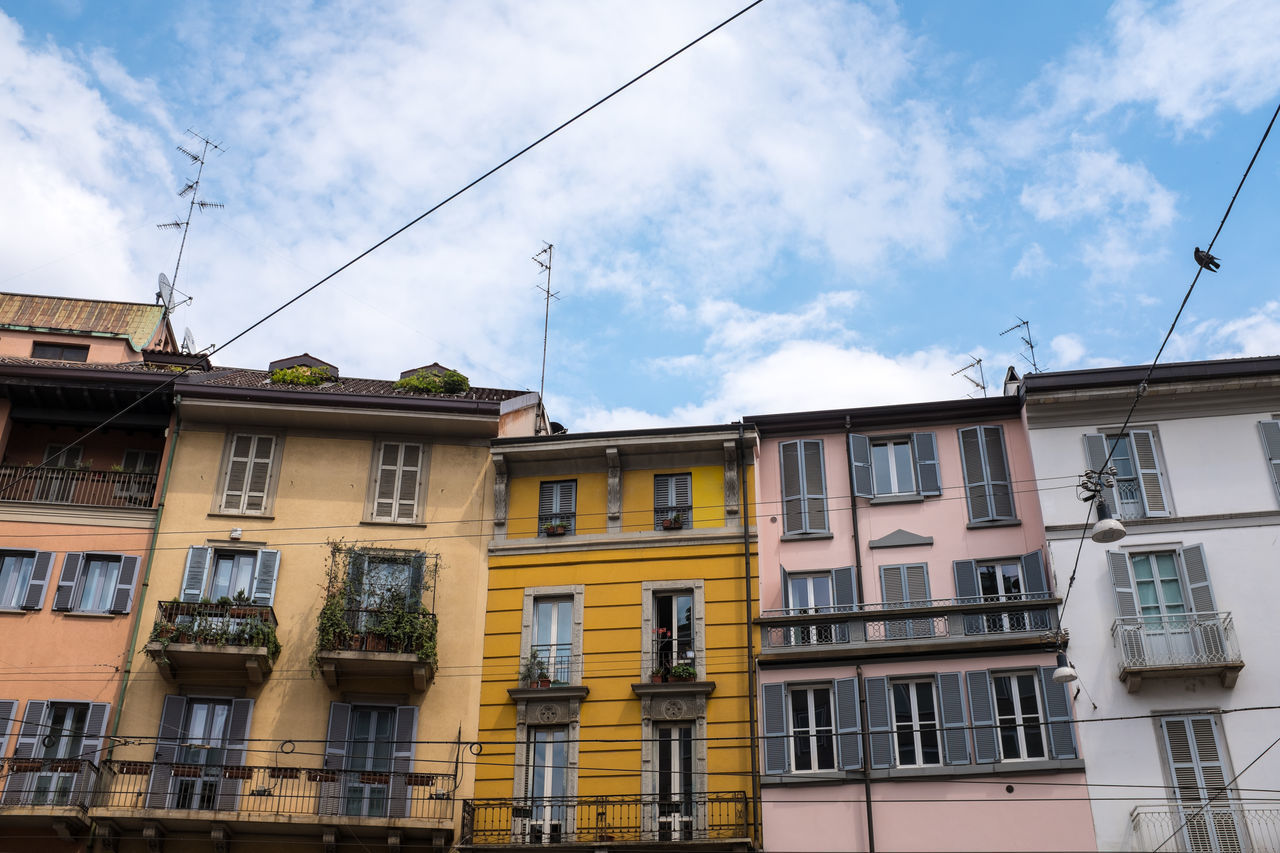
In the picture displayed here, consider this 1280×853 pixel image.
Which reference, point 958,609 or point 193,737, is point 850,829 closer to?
point 958,609

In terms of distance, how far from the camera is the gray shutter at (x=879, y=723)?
81.3 feet

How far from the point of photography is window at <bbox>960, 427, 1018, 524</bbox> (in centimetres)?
2688

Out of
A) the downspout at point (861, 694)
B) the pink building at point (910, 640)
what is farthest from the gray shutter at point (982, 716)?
the downspout at point (861, 694)

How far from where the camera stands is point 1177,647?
24375mm

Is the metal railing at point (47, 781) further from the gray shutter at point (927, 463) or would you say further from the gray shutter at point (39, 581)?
the gray shutter at point (927, 463)

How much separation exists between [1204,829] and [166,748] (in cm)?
2001

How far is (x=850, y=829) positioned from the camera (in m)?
24.2

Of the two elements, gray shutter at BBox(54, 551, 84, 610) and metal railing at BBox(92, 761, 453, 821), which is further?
gray shutter at BBox(54, 551, 84, 610)

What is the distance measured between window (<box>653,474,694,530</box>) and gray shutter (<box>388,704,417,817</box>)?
660cm

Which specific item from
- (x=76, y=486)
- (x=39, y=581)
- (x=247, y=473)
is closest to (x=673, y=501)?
(x=247, y=473)

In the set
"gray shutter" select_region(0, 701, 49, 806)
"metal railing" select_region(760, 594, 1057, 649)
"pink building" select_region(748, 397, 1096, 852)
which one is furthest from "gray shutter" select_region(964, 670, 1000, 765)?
"gray shutter" select_region(0, 701, 49, 806)

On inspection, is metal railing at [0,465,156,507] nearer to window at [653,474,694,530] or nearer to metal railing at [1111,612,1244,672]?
window at [653,474,694,530]

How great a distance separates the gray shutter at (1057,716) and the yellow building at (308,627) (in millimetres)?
11417

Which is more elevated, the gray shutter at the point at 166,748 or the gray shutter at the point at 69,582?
the gray shutter at the point at 69,582
